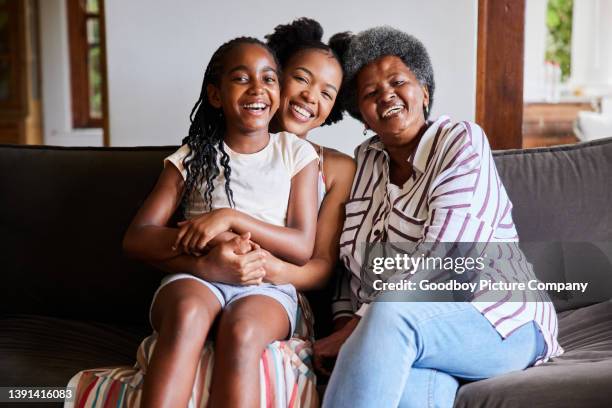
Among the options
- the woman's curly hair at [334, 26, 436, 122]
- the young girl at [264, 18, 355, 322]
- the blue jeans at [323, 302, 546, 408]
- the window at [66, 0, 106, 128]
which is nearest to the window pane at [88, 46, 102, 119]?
the window at [66, 0, 106, 128]

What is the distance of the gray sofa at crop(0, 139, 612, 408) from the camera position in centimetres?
201

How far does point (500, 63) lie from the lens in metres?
2.54

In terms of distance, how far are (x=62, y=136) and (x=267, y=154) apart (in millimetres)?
5139

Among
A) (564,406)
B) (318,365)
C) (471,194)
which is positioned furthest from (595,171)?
(318,365)

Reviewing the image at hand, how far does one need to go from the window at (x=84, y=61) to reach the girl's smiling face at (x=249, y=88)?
4.89 meters

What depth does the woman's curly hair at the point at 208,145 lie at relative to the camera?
1.81 m

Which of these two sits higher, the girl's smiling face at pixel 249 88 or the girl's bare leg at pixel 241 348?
the girl's smiling face at pixel 249 88

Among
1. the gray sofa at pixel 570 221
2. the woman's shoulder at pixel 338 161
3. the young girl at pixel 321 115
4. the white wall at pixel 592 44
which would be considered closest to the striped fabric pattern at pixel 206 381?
the young girl at pixel 321 115

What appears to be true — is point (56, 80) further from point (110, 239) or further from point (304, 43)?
point (304, 43)

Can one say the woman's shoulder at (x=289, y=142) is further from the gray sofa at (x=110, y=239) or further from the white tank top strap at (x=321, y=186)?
the gray sofa at (x=110, y=239)

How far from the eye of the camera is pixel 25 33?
6.27m

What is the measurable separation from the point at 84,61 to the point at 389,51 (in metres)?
5.20

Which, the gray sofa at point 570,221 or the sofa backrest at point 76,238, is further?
the sofa backrest at point 76,238

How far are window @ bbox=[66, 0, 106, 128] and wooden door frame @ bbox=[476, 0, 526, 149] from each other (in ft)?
15.2
